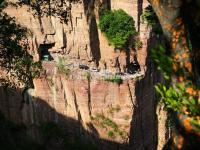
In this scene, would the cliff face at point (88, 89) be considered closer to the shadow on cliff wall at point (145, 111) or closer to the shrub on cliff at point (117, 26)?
the shadow on cliff wall at point (145, 111)

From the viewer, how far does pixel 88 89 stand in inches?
961

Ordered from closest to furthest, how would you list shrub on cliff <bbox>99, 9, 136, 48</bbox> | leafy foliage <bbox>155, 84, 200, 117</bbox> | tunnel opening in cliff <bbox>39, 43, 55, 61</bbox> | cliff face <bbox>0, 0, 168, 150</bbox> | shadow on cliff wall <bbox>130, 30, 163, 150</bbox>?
leafy foliage <bbox>155, 84, 200, 117</bbox>
cliff face <bbox>0, 0, 168, 150</bbox>
shadow on cliff wall <bbox>130, 30, 163, 150</bbox>
shrub on cliff <bbox>99, 9, 136, 48</bbox>
tunnel opening in cliff <bbox>39, 43, 55, 61</bbox>

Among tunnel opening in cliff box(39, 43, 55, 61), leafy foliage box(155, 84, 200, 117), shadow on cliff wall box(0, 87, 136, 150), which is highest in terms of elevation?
leafy foliage box(155, 84, 200, 117)

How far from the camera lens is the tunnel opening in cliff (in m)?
25.6

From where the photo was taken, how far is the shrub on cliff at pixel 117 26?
2541 cm

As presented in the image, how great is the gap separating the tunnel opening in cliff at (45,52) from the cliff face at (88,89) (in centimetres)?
5

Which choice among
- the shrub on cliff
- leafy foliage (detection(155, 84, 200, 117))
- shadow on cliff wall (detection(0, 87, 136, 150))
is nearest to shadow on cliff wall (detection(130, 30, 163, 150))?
shadow on cliff wall (detection(0, 87, 136, 150))

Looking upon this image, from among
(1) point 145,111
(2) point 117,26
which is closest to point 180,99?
(2) point 117,26

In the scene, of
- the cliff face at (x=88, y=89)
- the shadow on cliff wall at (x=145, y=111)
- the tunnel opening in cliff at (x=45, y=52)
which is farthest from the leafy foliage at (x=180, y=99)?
the tunnel opening in cliff at (x=45, y=52)

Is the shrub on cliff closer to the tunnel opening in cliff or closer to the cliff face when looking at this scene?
the cliff face

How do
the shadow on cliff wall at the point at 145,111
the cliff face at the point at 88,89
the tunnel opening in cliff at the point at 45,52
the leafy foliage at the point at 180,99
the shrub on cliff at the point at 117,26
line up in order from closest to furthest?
the leafy foliage at the point at 180,99 → the cliff face at the point at 88,89 → the shadow on cliff wall at the point at 145,111 → the shrub on cliff at the point at 117,26 → the tunnel opening in cliff at the point at 45,52

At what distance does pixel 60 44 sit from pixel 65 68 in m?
1.59

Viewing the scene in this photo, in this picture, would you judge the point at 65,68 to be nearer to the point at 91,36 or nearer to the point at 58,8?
the point at 91,36

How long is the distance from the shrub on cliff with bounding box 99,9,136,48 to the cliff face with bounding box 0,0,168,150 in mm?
326
